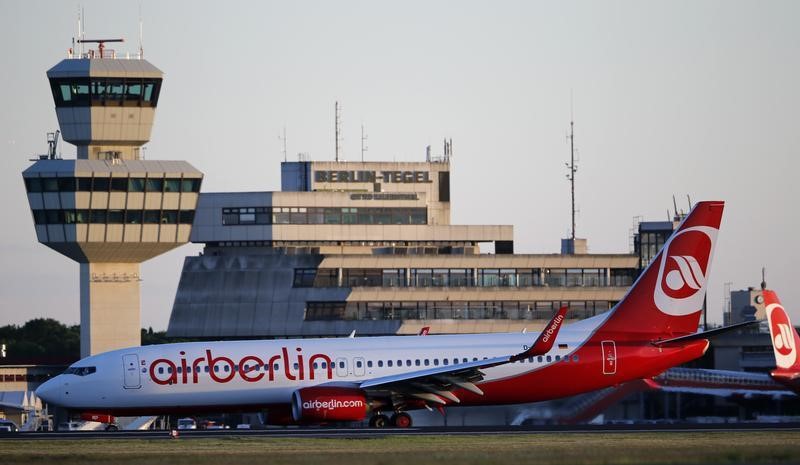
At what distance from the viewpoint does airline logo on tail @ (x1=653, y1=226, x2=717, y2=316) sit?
185 ft

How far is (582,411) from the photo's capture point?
65.9m

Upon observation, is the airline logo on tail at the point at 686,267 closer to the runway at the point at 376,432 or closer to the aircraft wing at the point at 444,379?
the runway at the point at 376,432

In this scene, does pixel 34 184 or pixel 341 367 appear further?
pixel 34 184

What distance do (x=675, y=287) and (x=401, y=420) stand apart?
36.2 feet

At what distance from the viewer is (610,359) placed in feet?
182

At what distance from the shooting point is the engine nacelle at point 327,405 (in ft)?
172

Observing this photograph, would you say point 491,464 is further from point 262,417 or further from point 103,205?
point 103,205

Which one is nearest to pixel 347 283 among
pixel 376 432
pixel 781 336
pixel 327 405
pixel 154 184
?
pixel 154 184

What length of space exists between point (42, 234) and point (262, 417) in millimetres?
48295

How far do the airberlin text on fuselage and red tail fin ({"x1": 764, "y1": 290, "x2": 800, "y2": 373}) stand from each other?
22.5 meters

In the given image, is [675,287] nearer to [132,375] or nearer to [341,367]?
[341,367]

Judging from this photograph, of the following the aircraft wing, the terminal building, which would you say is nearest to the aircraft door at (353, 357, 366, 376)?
the aircraft wing

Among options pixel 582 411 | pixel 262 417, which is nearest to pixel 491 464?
pixel 262 417

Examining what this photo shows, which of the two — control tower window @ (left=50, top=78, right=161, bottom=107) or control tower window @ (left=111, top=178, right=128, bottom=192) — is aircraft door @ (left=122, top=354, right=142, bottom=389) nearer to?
control tower window @ (left=111, top=178, right=128, bottom=192)
